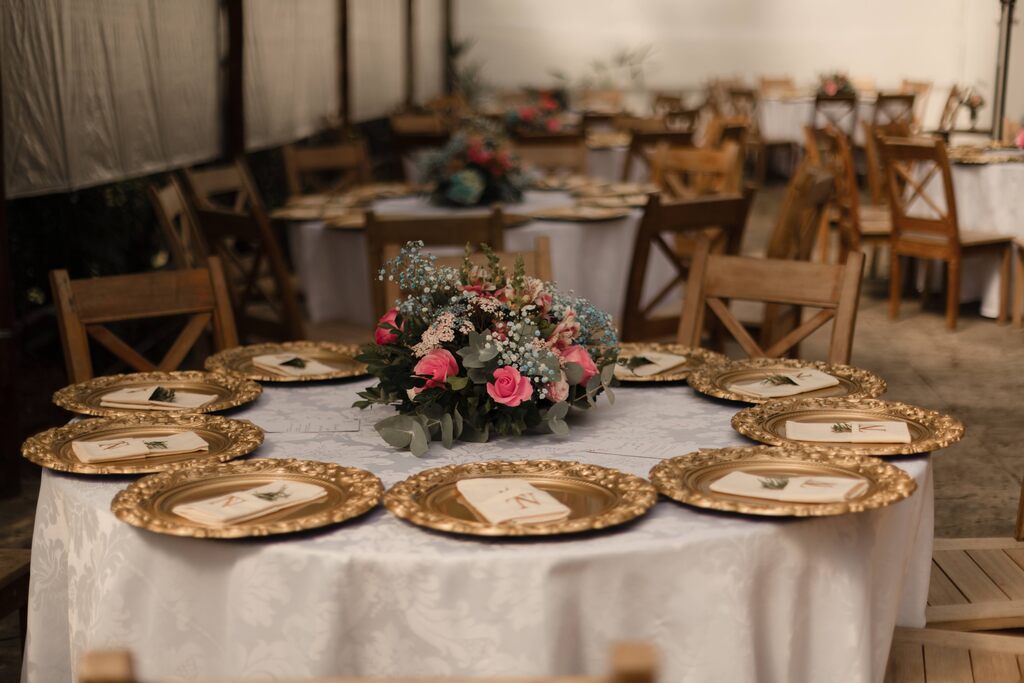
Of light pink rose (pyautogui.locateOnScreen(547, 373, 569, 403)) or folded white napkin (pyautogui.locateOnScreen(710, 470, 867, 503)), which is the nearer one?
folded white napkin (pyautogui.locateOnScreen(710, 470, 867, 503))

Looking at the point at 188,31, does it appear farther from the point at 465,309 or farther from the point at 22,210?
the point at 465,309

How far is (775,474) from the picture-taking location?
76.0 inches

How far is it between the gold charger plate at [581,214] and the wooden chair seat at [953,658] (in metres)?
2.61

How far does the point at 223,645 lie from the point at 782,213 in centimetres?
272

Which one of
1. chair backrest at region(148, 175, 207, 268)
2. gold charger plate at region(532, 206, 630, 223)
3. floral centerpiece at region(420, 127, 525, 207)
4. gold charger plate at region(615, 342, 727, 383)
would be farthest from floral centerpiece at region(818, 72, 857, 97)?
gold charger plate at region(615, 342, 727, 383)

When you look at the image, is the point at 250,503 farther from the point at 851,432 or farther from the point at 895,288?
the point at 895,288

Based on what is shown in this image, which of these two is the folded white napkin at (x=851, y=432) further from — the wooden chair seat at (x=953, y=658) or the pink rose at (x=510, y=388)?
the pink rose at (x=510, y=388)

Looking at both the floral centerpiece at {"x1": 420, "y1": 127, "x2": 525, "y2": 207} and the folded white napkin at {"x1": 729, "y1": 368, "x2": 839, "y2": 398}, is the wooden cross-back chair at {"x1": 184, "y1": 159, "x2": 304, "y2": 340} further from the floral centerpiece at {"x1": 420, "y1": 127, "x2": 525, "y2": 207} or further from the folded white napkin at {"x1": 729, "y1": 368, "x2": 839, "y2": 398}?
the folded white napkin at {"x1": 729, "y1": 368, "x2": 839, "y2": 398}

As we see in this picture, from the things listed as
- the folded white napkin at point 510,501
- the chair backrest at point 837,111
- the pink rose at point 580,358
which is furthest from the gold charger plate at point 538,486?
the chair backrest at point 837,111

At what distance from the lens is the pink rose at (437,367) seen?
2.06m

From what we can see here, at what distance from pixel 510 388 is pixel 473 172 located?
3.07m

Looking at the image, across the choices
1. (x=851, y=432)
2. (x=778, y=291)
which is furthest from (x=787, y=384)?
(x=778, y=291)

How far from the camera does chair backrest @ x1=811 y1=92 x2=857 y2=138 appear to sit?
1139 cm

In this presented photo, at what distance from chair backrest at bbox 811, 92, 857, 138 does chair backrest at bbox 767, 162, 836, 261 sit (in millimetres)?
7634
